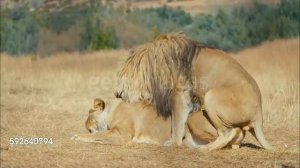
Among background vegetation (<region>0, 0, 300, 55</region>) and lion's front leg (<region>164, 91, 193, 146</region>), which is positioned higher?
background vegetation (<region>0, 0, 300, 55</region>)

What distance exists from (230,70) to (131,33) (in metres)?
32.1

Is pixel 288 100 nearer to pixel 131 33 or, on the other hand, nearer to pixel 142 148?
pixel 142 148

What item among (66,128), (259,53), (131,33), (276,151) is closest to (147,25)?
(131,33)

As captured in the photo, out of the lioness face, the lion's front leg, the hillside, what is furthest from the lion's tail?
the hillside

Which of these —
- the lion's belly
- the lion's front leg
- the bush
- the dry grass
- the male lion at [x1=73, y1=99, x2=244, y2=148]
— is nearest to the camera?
the dry grass

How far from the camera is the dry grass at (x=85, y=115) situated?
23.6 ft

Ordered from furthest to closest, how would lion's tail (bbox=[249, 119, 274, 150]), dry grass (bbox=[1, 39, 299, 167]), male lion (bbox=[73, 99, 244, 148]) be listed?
male lion (bbox=[73, 99, 244, 148]) → lion's tail (bbox=[249, 119, 274, 150]) → dry grass (bbox=[1, 39, 299, 167])

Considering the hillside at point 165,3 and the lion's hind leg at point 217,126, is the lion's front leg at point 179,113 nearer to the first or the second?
the lion's hind leg at point 217,126

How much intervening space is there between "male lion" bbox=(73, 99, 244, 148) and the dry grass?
A: 28 centimetres

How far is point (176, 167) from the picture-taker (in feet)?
22.8

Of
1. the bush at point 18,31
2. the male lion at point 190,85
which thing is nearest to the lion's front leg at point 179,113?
the male lion at point 190,85

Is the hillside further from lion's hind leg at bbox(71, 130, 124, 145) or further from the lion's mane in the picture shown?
lion's hind leg at bbox(71, 130, 124, 145)

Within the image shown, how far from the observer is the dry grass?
283 inches

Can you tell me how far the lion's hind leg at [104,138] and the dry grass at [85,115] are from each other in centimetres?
18
